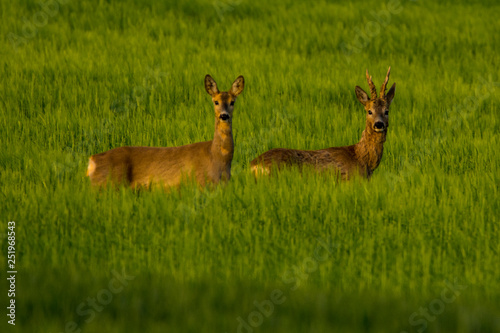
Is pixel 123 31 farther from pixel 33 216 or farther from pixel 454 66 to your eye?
pixel 33 216

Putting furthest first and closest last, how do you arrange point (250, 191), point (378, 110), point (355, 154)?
point (355, 154) < point (378, 110) < point (250, 191)

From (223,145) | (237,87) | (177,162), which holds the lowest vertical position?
(177,162)

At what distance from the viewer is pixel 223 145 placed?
32.5ft

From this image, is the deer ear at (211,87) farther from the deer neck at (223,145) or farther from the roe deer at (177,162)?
the deer neck at (223,145)

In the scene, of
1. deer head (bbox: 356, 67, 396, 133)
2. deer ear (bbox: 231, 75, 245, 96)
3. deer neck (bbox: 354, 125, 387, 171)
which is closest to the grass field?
deer neck (bbox: 354, 125, 387, 171)

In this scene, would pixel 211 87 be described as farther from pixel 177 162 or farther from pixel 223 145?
pixel 177 162

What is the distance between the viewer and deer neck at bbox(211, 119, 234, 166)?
9.91m

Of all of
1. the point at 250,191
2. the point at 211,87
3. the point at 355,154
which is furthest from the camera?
the point at 355,154

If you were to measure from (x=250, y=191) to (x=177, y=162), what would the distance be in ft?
3.68

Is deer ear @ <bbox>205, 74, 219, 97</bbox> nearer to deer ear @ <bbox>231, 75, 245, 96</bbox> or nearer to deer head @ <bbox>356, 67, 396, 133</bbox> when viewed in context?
deer ear @ <bbox>231, 75, 245, 96</bbox>

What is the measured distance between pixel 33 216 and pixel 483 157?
6806mm

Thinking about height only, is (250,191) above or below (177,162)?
below

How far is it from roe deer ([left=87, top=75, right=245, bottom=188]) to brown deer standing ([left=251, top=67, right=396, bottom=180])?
844 mm

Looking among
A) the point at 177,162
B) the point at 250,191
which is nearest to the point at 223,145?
the point at 177,162
